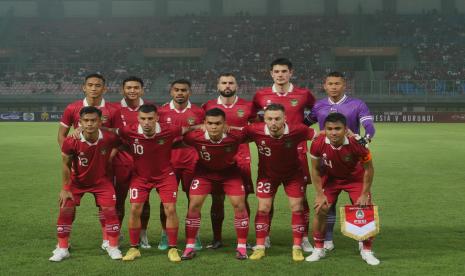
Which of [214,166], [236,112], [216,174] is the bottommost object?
[216,174]

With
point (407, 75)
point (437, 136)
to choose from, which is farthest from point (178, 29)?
point (437, 136)

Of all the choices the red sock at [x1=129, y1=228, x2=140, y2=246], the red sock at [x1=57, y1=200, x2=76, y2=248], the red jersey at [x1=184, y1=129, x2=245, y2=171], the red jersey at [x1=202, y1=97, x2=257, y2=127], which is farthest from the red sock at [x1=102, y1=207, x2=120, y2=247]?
the red jersey at [x1=202, y1=97, x2=257, y2=127]

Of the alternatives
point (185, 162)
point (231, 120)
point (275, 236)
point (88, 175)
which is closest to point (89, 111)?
point (88, 175)

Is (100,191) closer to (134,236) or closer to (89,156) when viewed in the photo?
(89,156)

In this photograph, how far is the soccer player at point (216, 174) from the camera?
252 inches

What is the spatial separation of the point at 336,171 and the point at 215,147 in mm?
Result: 1449

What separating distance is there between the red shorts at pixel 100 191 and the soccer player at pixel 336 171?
2.37 metres

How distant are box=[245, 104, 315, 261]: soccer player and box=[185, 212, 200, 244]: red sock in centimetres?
70

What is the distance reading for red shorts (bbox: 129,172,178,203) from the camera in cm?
645

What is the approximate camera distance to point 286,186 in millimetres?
6746

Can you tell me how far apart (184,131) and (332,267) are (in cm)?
233

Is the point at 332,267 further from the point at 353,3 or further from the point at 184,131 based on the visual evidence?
the point at 353,3

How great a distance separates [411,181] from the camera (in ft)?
40.4

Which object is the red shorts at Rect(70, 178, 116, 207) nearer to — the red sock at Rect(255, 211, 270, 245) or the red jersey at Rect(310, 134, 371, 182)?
the red sock at Rect(255, 211, 270, 245)
